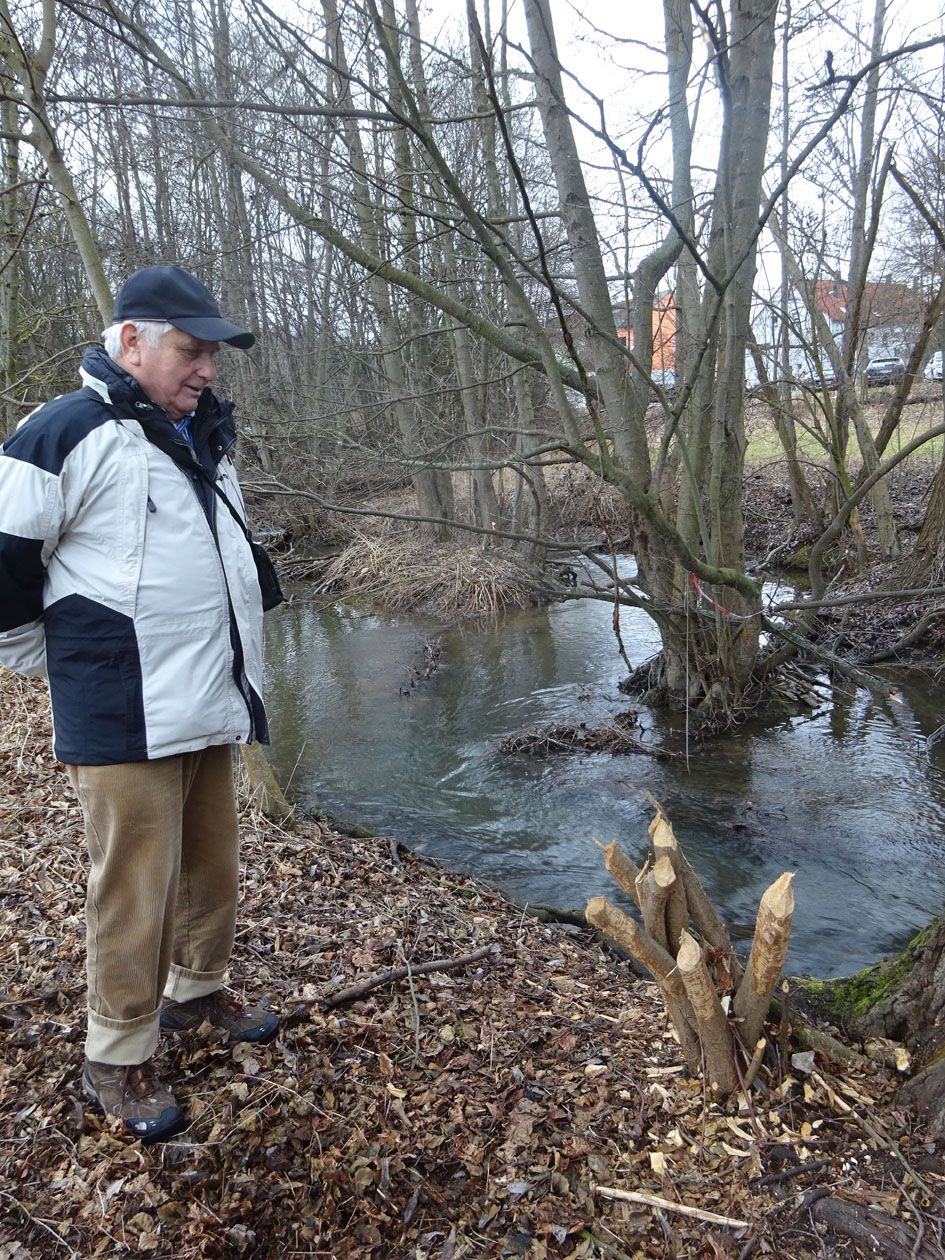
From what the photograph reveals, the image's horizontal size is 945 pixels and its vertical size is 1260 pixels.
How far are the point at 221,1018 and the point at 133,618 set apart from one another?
135 cm

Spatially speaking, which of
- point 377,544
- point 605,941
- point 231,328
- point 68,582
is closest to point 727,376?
point 605,941

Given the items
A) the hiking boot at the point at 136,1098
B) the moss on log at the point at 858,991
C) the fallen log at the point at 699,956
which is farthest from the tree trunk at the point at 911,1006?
the hiking boot at the point at 136,1098

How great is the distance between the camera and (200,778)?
2504 millimetres

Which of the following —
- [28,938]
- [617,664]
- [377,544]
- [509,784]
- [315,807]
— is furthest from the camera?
[377,544]

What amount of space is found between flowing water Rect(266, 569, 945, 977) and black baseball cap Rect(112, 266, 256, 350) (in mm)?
3413

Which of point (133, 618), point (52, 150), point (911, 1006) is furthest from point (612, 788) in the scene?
point (52, 150)

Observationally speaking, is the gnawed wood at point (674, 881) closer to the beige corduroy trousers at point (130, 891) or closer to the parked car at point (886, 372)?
the beige corduroy trousers at point (130, 891)

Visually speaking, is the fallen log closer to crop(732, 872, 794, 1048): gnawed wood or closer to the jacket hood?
crop(732, 872, 794, 1048): gnawed wood

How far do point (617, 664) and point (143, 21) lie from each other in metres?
6.33

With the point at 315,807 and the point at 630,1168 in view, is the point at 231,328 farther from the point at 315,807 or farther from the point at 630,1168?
the point at 315,807

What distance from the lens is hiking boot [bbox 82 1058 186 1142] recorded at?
88.1 inches

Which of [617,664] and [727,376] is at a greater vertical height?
[727,376]

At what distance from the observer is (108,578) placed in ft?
6.96

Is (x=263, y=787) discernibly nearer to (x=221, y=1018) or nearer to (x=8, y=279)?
(x=221, y=1018)
